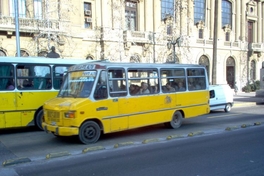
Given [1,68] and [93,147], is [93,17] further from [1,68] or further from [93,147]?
[93,147]

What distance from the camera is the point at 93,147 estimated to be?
25.3 feet

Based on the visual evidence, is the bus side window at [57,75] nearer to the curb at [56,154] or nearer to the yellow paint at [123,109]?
the yellow paint at [123,109]

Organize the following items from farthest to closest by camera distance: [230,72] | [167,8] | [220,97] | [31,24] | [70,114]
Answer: [230,72], [167,8], [31,24], [220,97], [70,114]

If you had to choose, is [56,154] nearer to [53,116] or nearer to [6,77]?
[53,116]

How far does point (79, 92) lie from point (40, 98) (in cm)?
332

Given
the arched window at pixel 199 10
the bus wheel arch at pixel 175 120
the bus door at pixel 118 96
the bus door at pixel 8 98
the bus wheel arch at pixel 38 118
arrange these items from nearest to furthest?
1. the bus door at pixel 118 96
2. the bus door at pixel 8 98
3. the bus wheel arch at pixel 38 118
4. the bus wheel arch at pixel 175 120
5. the arched window at pixel 199 10

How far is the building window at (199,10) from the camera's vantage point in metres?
34.3

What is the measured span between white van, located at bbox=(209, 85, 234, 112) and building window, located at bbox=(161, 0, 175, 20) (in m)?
15.9

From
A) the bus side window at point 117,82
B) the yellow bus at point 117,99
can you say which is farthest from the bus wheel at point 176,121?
the bus side window at point 117,82

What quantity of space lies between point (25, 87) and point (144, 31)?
19.9m

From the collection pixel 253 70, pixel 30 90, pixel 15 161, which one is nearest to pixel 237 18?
pixel 253 70

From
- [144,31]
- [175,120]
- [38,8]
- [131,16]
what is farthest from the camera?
[131,16]

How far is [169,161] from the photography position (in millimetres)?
6418

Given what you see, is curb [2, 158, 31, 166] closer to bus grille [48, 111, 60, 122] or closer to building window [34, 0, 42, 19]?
bus grille [48, 111, 60, 122]
